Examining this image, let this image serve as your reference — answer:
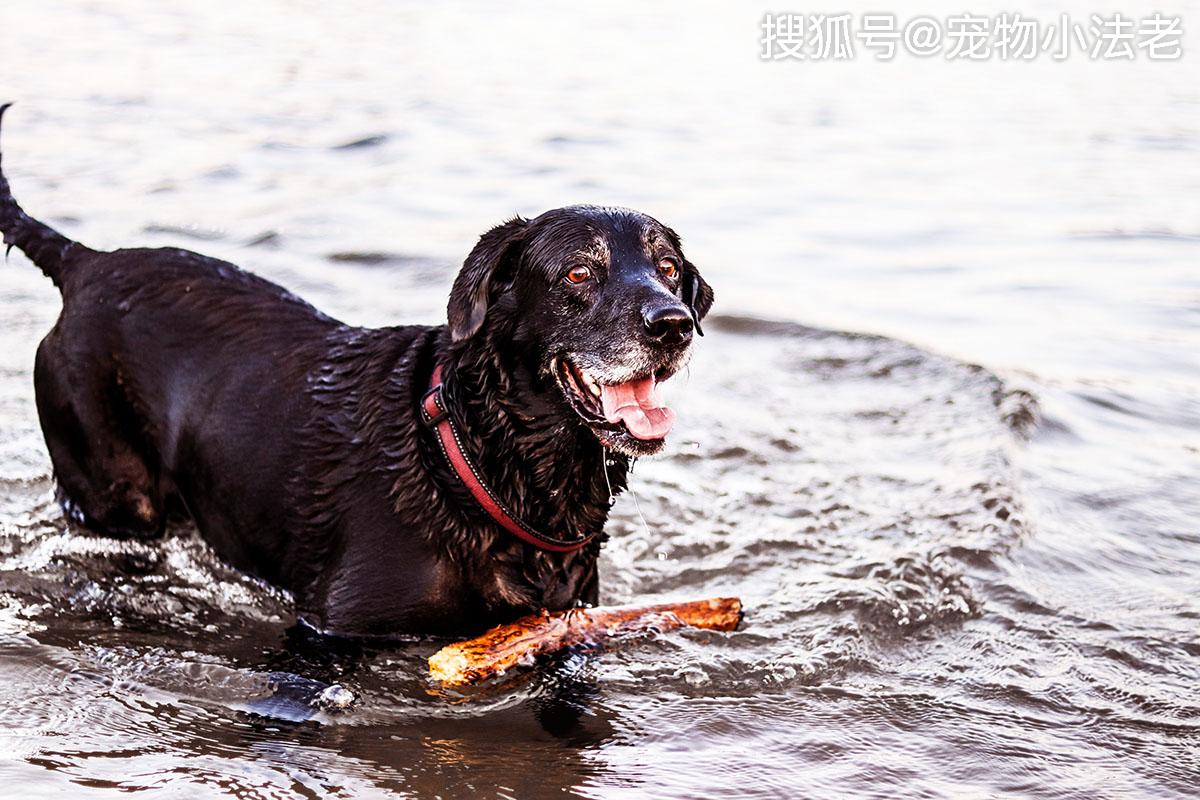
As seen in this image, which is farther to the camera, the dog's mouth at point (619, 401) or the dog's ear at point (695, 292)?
the dog's ear at point (695, 292)

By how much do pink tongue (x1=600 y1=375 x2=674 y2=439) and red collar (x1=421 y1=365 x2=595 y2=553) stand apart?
1.56ft

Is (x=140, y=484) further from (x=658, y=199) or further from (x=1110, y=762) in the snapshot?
(x=658, y=199)

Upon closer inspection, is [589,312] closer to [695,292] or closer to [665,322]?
[665,322]

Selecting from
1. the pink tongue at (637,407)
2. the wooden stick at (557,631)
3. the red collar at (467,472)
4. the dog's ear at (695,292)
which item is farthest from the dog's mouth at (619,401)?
the wooden stick at (557,631)

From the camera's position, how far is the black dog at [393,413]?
432 cm

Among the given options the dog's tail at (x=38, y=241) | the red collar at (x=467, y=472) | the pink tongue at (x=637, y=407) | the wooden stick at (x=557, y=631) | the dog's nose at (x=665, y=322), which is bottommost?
the wooden stick at (x=557, y=631)

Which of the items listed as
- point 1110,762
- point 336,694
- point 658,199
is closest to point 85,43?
point 658,199

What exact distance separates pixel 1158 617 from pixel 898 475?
1.67m

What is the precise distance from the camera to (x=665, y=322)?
4.10 m

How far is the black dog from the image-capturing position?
14.2ft

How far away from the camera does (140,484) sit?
17.0 feet
